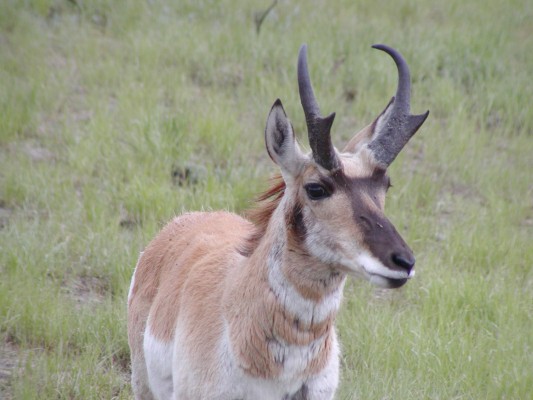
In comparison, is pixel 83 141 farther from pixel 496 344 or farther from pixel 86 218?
pixel 496 344

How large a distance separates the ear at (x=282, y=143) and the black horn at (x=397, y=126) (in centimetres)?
37

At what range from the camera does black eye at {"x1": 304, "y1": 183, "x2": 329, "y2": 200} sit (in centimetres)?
372

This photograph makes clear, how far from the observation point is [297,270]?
380 cm

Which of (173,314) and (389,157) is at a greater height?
(389,157)

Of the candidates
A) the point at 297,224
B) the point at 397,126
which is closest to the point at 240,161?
the point at 397,126

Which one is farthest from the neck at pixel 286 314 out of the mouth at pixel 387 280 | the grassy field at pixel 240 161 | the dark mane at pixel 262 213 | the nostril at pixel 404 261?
the grassy field at pixel 240 161

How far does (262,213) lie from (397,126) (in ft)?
2.62

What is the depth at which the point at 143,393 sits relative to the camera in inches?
188

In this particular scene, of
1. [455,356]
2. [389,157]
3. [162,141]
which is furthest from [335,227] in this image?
[162,141]

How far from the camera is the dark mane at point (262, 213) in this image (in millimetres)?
4125

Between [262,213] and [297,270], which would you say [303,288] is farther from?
[262,213]

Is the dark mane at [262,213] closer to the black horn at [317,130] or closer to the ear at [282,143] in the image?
the ear at [282,143]

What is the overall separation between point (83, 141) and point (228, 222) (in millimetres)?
3549

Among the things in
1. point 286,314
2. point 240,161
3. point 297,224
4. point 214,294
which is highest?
point 297,224
